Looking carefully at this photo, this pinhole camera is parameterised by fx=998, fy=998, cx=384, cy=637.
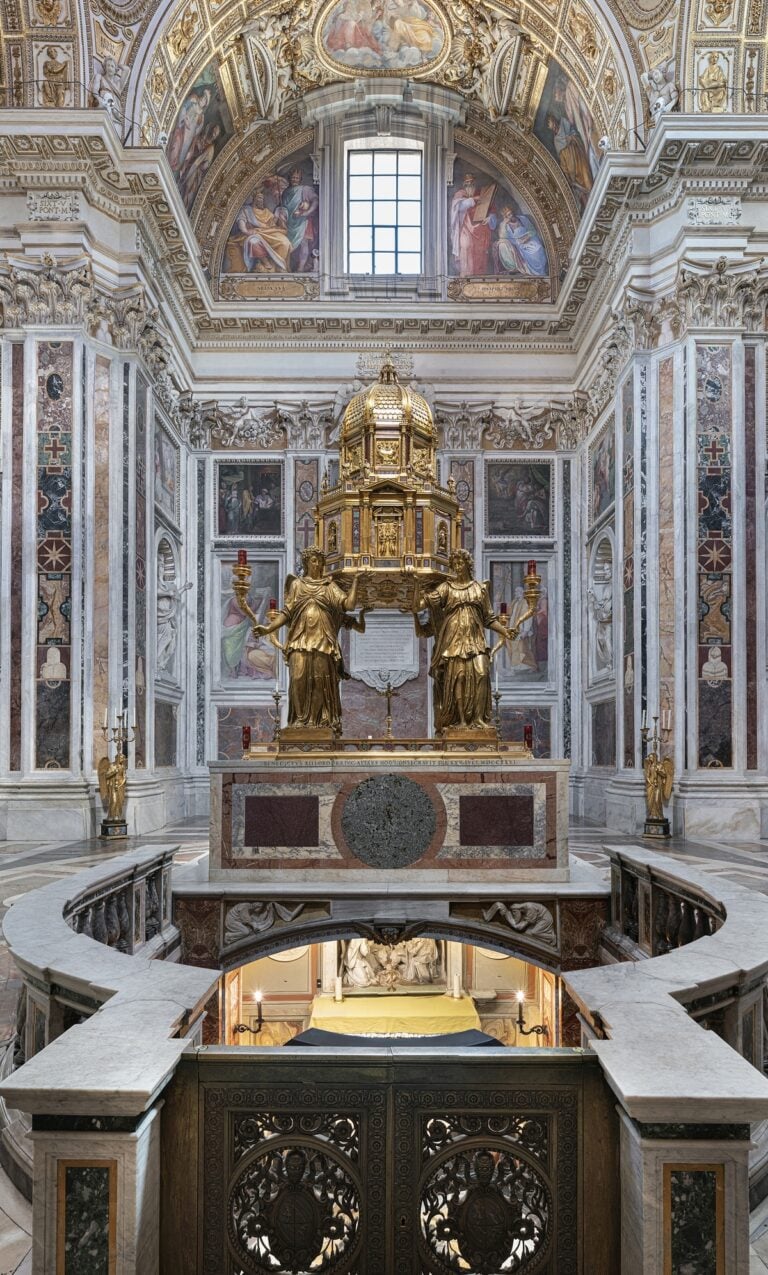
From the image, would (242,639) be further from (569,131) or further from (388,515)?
A: (569,131)

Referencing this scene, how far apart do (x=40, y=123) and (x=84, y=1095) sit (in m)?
15.0

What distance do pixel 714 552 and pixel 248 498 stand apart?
32.5 feet

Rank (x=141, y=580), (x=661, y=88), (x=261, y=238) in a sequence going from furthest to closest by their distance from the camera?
(x=261, y=238) < (x=141, y=580) < (x=661, y=88)

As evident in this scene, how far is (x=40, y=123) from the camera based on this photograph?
14219 mm

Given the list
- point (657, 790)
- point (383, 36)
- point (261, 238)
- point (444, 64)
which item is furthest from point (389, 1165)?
point (444, 64)

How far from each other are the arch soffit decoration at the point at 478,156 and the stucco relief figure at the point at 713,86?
5.21 m

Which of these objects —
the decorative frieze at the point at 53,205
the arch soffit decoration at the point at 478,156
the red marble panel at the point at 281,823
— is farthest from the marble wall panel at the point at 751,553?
the decorative frieze at the point at 53,205

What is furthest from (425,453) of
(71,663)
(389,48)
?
(389,48)

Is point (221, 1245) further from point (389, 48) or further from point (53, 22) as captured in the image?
point (389, 48)

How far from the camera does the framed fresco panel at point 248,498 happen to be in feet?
67.5

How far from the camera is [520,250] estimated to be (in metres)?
20.9

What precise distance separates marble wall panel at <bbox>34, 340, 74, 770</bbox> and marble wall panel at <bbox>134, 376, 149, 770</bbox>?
1.47 meters

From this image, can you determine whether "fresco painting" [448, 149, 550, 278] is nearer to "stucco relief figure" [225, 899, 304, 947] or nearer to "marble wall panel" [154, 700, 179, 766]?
"marble wall panel" [154, 700, 179, 766]

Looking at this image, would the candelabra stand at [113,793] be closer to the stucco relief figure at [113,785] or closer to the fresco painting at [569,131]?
the stucco relief figure at [113,785]
